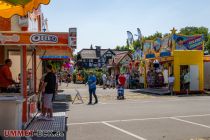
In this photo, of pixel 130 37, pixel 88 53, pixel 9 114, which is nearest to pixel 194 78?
pixel 130 37

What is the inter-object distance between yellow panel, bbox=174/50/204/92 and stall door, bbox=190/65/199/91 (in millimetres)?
309

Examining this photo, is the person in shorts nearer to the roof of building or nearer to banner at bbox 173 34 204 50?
banner at bbox 173 34 204 50

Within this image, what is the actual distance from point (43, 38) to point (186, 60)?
728 inches

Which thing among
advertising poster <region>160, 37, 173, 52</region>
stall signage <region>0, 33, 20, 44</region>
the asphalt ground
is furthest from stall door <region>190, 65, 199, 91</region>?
stall signage <region>0, 33, 20, 44</region>

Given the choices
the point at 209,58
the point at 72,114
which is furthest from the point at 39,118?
the point at 209,58

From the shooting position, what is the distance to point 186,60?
93.9ft

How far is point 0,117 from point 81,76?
4891 centimetres

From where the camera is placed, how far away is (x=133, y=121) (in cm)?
1362

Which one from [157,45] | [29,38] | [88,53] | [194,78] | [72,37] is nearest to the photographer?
[29,38]

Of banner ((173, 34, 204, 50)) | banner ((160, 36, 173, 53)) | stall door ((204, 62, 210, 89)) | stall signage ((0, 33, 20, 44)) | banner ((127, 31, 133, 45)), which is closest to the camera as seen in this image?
stall signage ((0, 33, 20, 44))

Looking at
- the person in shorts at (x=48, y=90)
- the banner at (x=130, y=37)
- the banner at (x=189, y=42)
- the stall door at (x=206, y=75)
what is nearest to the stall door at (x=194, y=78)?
the banner at (x=189, y=42)

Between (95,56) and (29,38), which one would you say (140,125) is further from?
(95,56)

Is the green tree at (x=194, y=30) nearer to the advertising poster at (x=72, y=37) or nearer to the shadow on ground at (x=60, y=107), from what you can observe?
the shadow on ground at (x=60, y=107)

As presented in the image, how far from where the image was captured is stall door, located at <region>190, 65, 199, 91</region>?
93.9 ft
